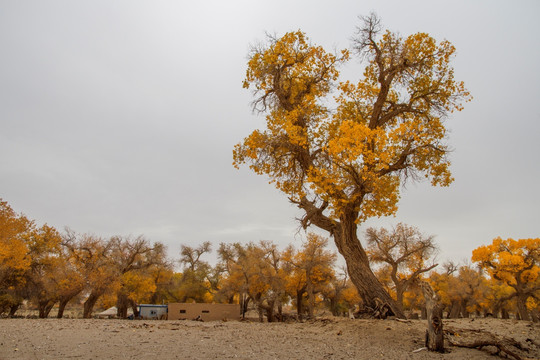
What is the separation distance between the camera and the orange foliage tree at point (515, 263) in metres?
26.3

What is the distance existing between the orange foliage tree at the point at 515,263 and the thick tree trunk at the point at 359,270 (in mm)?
22202

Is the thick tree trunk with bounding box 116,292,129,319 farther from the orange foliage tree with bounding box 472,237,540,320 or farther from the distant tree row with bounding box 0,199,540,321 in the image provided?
the orange foliage tree with bounding box 472,237,540,320

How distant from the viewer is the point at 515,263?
1036 inches

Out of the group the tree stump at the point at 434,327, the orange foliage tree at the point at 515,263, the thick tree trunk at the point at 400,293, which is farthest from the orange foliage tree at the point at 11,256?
the orange foliage tree at the point at 515,263

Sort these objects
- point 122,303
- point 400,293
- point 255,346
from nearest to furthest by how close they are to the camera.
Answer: point 255,346 → point 400,293 → point 122,303

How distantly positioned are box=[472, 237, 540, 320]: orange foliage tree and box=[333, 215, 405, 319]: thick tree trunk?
22.2m

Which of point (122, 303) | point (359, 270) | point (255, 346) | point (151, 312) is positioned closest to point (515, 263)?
point (359, 270)

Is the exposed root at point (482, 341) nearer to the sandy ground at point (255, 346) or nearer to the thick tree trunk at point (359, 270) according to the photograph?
the sandy ground at point (255, 346)

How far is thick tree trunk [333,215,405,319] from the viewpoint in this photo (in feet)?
35.1

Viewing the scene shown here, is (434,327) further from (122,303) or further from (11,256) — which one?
(122,303)

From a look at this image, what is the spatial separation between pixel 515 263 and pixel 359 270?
23320 mm

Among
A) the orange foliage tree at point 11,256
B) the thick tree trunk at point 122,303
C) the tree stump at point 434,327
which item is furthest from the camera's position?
the thick tree trunk at point 122,303

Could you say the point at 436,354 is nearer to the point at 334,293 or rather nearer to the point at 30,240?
the point at 30,240

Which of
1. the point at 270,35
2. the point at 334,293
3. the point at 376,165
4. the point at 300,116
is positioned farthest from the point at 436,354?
the point at 334,293
